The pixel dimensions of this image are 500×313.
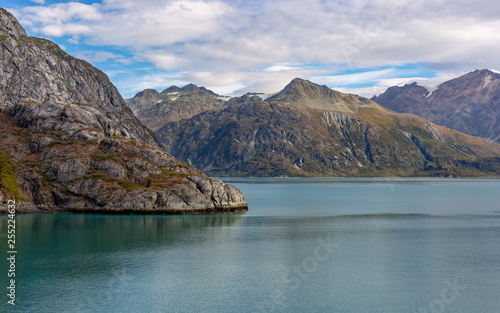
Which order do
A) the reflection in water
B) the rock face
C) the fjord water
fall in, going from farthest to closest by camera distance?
the rock face < the reflection in water < the fjord water

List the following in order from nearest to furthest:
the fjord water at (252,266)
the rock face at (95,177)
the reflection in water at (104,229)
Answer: the fjord water at (252,266), the reflection in water at (104,229), the rock face at (95,177)

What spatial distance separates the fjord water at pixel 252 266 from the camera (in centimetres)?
5644

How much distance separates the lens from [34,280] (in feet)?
212

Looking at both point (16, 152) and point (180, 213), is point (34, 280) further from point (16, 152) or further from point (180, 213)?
Answer: point (16, 152)

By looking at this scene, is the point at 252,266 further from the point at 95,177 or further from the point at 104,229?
the point at 95,177

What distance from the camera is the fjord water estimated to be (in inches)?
2222

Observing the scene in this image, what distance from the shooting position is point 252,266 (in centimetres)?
7475

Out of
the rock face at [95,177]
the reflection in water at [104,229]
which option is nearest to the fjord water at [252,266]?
the reflection in water at [104,229]

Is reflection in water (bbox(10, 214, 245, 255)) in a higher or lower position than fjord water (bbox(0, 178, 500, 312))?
higher

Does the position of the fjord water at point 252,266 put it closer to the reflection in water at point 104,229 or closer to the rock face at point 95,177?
the reflection in water at point 104,229

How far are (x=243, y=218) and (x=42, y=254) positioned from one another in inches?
2685

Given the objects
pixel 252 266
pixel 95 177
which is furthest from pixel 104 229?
pixel 252 266

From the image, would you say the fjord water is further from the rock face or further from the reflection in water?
the rock face

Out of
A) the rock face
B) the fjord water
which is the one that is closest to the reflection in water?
the fjord water
